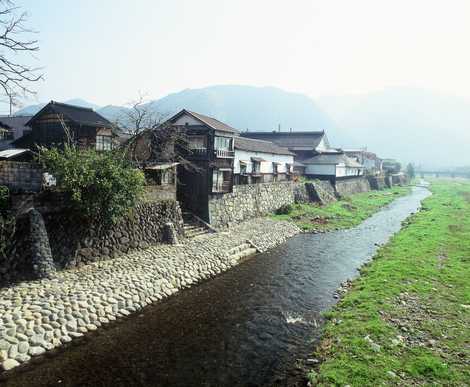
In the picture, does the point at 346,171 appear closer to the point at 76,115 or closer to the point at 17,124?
the point at 76,115

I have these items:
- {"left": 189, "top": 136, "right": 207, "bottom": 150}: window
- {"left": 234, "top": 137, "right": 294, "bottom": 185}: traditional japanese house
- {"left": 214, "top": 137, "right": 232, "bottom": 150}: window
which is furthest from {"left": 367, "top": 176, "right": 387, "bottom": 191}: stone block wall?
{"left": 189, "top": 136, "right": 207, "bottom": 150}: window

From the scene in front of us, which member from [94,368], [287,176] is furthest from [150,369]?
[287,176]

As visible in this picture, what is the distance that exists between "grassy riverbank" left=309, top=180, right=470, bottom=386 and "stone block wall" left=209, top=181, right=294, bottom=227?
1349cm

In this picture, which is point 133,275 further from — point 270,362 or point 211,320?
point 270,362

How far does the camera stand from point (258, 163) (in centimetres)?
4275

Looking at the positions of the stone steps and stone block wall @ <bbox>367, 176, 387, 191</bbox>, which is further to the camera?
stone block wall @ <bbox>367, 176, 387, 191</bbox>

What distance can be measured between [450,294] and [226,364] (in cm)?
1195

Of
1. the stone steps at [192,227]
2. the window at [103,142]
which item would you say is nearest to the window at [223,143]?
the stone steps at [192,227]

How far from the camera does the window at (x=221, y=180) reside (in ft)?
97.2

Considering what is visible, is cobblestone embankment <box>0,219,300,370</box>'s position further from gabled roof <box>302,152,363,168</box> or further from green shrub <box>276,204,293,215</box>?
gabled roof <box>302,152,363,168</box>

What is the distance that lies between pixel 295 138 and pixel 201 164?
41807 millimetres

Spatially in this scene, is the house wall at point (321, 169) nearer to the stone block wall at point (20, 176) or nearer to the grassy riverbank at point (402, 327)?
the grassy riverbank at point (402, 327)

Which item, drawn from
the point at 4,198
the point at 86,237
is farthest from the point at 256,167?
the point at 4,198

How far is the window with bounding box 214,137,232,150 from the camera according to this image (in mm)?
31956
